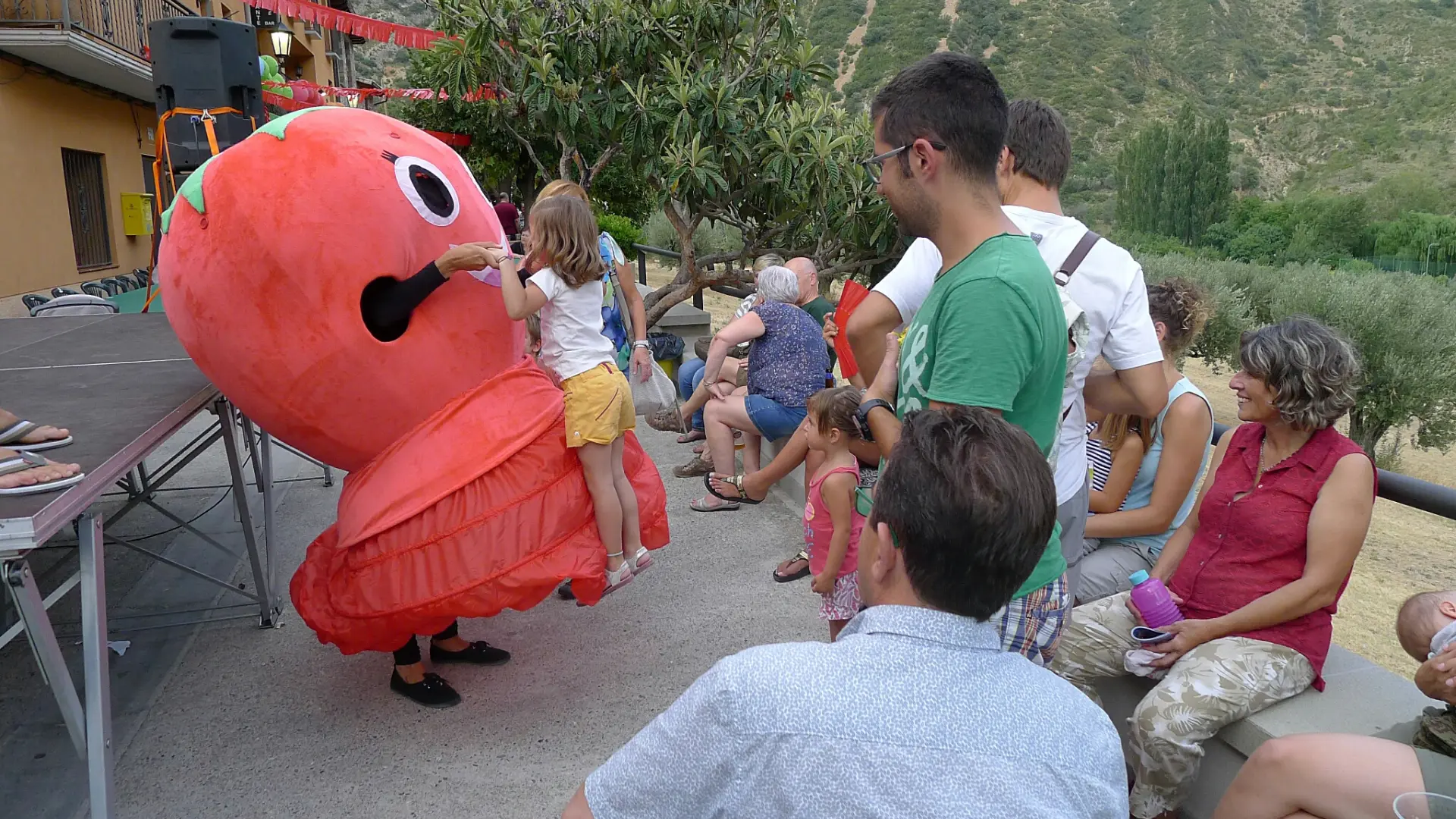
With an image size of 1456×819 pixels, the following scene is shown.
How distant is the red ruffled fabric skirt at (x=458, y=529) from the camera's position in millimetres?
2938

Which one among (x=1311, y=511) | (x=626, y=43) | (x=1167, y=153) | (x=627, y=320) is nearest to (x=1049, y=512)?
(x=1311, y=511)

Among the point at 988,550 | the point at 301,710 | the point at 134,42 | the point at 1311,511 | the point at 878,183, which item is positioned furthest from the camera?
the point at 134,42

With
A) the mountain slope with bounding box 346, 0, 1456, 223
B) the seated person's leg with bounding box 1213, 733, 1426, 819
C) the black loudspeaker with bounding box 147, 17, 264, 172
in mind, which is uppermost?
the mountain slope with bounding box 346, 0, 1456, 223

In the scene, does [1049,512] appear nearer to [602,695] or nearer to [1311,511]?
[1311,511]

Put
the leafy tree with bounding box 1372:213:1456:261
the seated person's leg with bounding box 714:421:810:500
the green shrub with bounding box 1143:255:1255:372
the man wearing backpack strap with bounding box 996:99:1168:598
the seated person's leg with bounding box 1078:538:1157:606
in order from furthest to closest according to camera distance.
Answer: the leafy tree with bounding box 1372:213:1456:261 → the green shrub with bounding box 1143:255:1255:372 → the seated person's leg with bounding box 714:421:810:500 → the seated person's leg with bounding box 1078:538:1157:606 → the man wearing backpack strap with bounding box 996:99:1168:598

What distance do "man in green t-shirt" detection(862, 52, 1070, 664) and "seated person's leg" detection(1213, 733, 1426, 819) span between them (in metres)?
0.70

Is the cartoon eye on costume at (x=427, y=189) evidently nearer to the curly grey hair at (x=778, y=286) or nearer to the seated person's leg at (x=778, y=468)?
the seated person's leg at (x=778, y=468)

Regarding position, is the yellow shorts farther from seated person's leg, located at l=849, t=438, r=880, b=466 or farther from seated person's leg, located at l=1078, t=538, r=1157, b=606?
seated person's leg, located at l=1078, t=538, r=1157, b=606

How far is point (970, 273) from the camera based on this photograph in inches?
65.9

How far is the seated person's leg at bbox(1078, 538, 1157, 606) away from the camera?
10.2 ft

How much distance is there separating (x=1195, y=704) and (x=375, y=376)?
97.6 inches

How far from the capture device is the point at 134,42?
627 inches

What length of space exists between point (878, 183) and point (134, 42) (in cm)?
1826

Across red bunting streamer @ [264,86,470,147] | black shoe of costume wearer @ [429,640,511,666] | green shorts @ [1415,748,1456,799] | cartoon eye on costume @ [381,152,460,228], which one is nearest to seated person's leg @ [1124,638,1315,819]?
green shorts @ [1415,748,1456,799]
